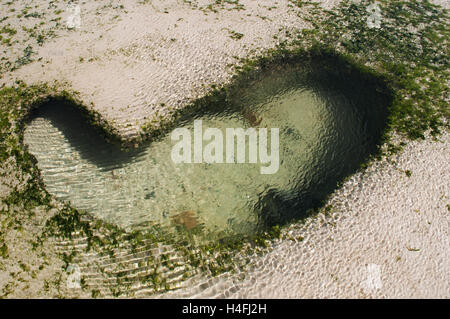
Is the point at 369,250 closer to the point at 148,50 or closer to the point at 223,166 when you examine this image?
the point at 223,166

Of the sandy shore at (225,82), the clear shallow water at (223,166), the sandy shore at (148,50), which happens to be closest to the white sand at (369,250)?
the sandy shore at (225,82)

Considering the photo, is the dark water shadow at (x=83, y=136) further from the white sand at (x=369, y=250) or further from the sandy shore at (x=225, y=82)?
the white sand at (x=369, y=250)

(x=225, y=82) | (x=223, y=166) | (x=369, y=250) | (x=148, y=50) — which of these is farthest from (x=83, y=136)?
(x=369, y=250)

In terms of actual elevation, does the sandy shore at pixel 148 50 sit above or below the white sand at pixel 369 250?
above

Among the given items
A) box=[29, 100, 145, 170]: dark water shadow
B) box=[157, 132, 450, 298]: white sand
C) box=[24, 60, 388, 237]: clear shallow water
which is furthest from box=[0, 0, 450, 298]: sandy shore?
box=[24, 60, 388, 237]: clear shallow water

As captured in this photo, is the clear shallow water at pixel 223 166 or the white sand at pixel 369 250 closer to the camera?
the white sand at pixel 369 250

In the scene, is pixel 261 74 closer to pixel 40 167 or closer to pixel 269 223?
pixel 269 223
